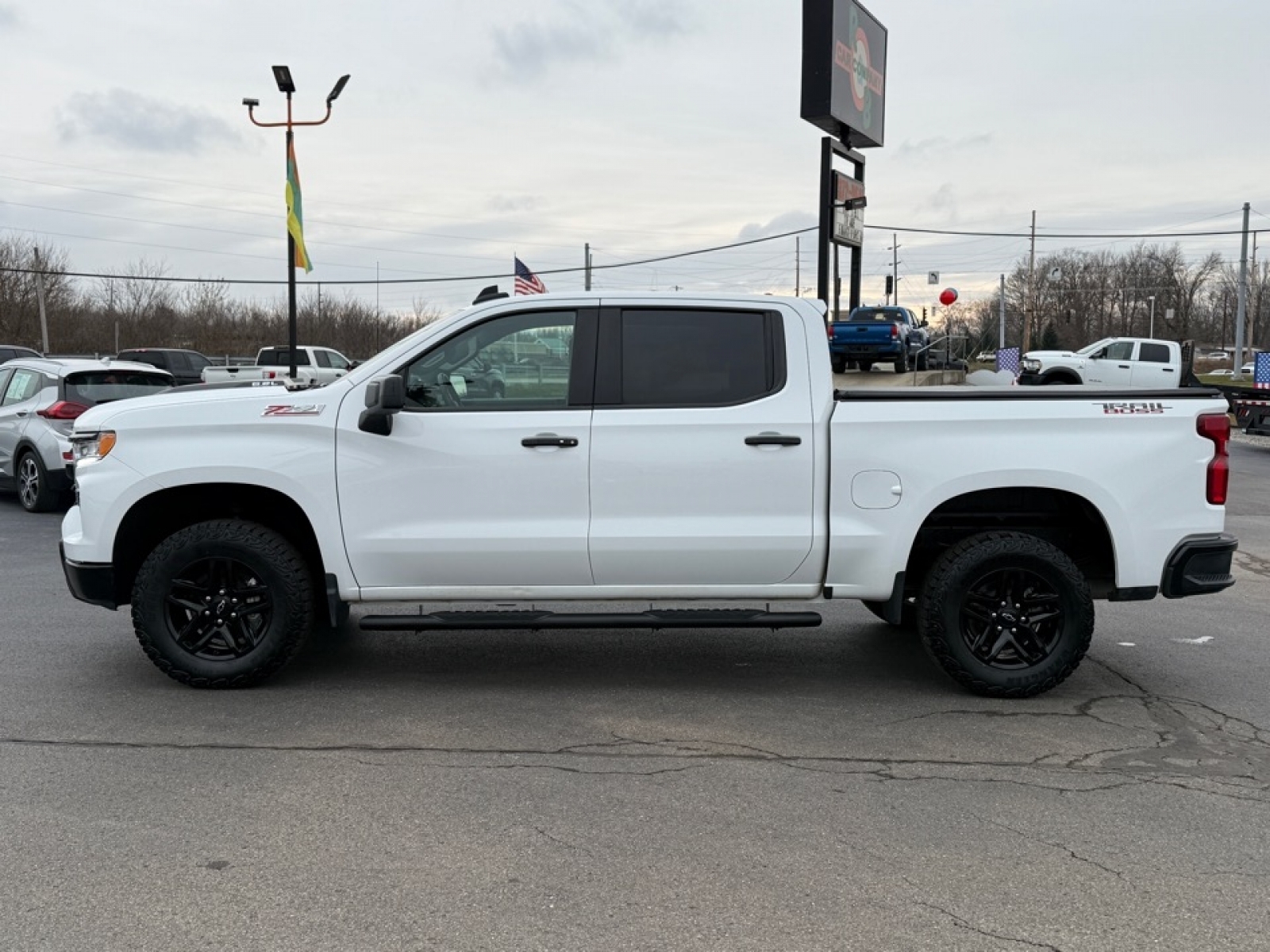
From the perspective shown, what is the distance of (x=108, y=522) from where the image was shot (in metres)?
5.77

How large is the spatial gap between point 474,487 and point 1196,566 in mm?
3573

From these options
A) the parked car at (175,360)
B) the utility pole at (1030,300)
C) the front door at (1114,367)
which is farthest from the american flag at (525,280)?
the utility pole at (1030,300)

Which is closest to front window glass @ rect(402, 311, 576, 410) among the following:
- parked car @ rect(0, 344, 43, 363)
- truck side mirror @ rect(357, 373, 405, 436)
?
truck side mirror @ rect(357, 373, 405, 436)

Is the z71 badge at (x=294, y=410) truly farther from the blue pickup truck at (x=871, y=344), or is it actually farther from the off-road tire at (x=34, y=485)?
the blue pickup truck at (x=871, y=344)

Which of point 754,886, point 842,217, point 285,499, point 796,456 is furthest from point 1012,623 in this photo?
point 842,217

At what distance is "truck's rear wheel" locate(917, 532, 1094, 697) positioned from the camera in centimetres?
574

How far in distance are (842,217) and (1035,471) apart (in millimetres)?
16019

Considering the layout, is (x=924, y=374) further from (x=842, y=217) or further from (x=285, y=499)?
(x=285, y=499)

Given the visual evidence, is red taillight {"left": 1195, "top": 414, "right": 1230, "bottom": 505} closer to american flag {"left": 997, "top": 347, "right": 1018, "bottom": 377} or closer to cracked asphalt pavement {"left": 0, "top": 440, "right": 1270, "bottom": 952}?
cracked asphalt pavement {"left": 0, "top": 440, "right": 1270, "bottom": 952}

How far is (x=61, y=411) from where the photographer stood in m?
12.3

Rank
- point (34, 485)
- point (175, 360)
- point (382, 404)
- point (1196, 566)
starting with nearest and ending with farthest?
point (382, 404)
point (1196, 566)
point (34, 485)
point (175, 360)

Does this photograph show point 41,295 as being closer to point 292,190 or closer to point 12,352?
point 12,352

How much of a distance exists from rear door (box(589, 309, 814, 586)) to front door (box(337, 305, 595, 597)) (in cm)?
13

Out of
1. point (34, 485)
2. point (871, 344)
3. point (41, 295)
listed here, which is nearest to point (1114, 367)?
point (871, 344)
